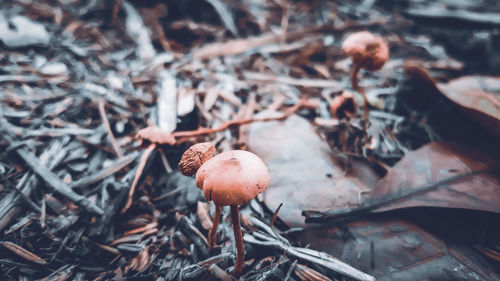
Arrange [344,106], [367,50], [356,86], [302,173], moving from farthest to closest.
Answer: [356,86] → [344,106] → [367,50] → [302,173]

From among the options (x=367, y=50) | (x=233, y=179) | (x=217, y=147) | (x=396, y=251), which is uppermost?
(x=367, y=50)

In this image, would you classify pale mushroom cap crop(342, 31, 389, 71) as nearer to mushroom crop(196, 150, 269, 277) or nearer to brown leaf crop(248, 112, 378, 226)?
brown leaf crop(248, 112, 378, 226)

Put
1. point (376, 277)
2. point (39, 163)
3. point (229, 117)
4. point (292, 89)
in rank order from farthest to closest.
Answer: point (292, 89) → point (229, 117) → point (39, 163) → point (376, 277)

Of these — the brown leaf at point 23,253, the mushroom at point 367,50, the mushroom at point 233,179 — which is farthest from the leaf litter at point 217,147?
the mushroom at point 233,179

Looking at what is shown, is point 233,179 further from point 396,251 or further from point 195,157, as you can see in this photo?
point 396,251

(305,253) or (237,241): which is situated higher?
(237,241)

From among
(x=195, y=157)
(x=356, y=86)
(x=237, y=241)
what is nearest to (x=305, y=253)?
(x=237, y=241)

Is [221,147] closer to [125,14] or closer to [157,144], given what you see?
[157,144]

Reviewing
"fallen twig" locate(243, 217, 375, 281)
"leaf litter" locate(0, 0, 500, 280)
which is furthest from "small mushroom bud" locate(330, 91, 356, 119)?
"fallen twig" locate(243, 217, 375, 281)

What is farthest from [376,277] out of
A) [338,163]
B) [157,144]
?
[157,144]
